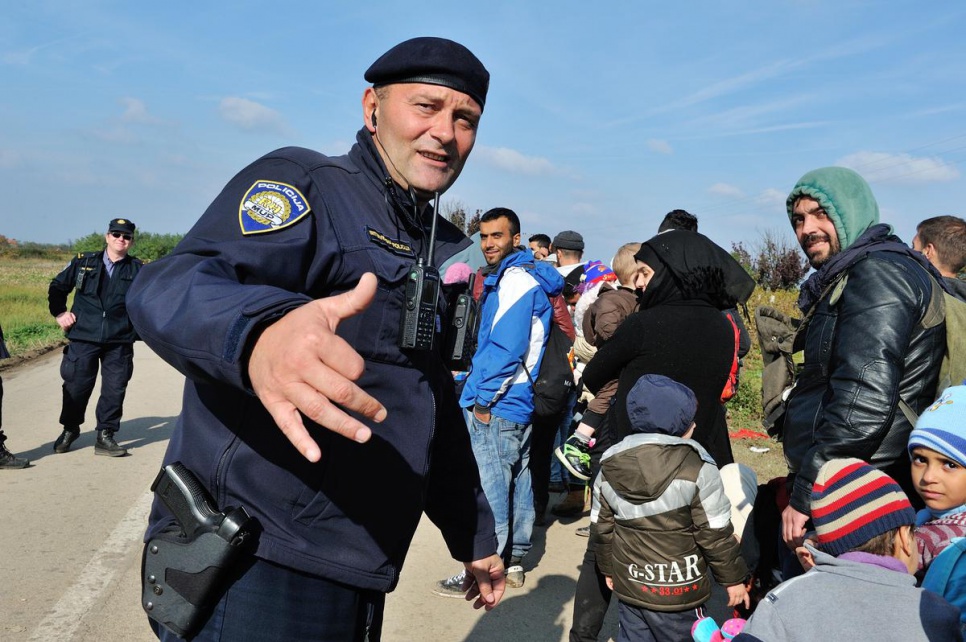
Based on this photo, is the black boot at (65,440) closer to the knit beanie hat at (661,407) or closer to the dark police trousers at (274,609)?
the knit beanie hat at (661,407)

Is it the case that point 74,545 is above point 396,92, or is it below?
below

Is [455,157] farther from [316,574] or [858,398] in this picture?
[858,398]

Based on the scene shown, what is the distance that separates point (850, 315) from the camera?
297 cm

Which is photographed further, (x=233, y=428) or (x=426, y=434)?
(x=426, y=434)

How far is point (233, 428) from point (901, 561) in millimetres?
2094

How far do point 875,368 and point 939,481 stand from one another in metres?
0.45

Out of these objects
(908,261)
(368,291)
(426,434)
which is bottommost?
(426,434)

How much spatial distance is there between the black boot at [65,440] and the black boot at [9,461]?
63 cm

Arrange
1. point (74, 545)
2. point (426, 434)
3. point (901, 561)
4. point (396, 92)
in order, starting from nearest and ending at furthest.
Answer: point (426, 434), point (396, 92), point (901, 561), point (74, 545)

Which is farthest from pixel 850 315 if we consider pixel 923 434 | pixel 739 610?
pixel 739 610

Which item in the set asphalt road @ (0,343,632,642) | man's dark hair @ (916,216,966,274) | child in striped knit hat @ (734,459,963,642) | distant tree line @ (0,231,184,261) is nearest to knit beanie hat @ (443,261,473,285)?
child in striped knit hat @ (734,459,963,642)

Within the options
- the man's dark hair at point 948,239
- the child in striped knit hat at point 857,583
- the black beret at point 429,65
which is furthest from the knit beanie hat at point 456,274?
the man's dark hair at point 948,239

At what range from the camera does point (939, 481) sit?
106 inches

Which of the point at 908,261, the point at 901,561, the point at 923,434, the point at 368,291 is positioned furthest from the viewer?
the point at 908,261
